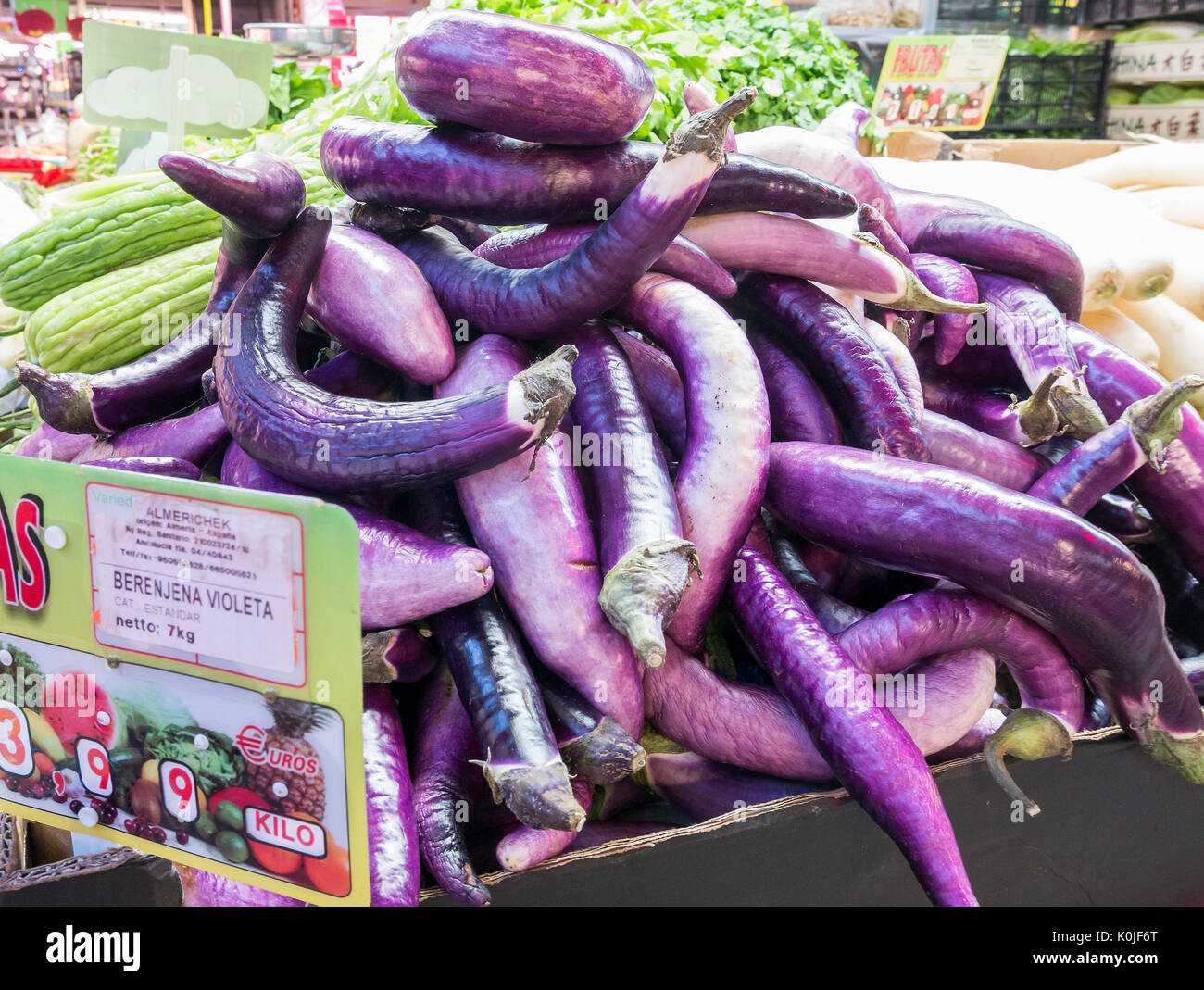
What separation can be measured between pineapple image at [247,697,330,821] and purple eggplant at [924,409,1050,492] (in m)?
0.71

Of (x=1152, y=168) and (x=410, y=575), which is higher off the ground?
(x=1152, y=168)

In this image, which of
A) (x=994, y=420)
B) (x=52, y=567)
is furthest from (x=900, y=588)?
(x=52, y=567)

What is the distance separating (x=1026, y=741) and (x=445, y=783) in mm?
549

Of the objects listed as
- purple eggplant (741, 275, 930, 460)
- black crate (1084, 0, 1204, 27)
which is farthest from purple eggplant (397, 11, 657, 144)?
black crate (1084, 0, 1204, 27)

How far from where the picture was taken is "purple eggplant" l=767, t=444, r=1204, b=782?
0.83 meters

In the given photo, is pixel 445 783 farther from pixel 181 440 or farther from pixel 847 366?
pixel 847 366

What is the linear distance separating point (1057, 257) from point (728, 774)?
2.64 ft

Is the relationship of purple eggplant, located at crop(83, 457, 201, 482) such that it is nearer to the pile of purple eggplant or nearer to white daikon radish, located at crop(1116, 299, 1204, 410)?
the pile of purple eggplant

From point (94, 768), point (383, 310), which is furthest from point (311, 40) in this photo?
point (94, 768)

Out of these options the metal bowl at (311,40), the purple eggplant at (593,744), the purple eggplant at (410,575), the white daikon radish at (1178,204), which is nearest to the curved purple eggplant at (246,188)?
the purple eggplant at (410,575)

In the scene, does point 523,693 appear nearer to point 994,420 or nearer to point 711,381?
point 711,381

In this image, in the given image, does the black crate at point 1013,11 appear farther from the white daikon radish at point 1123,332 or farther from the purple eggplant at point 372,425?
the purple eggplant at point 372,425

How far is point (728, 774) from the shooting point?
0.91 metres

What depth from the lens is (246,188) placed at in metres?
0.85
